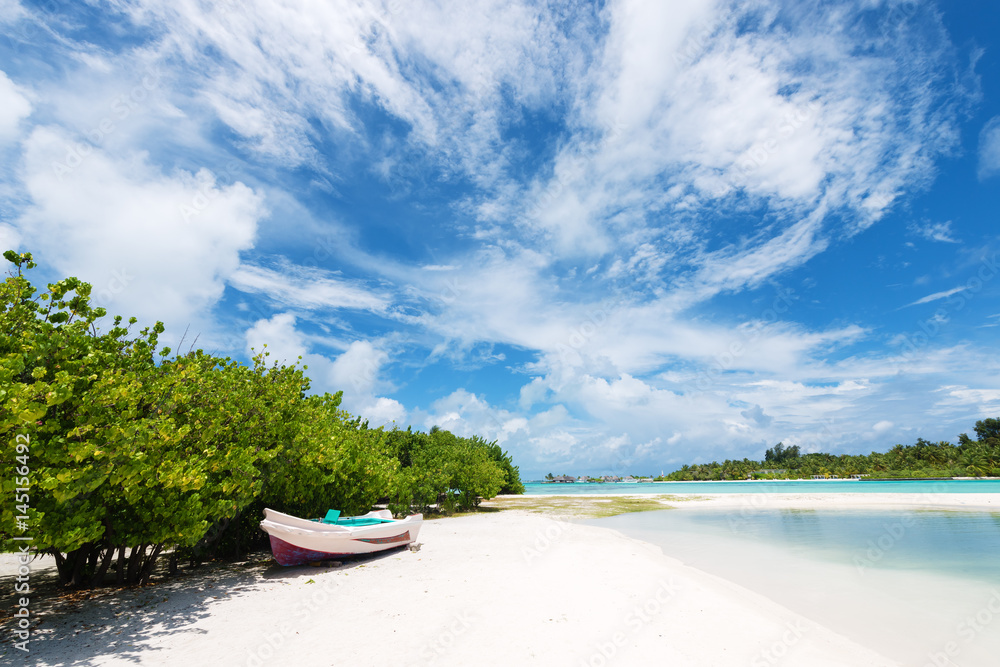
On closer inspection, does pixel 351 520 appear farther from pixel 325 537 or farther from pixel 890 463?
pixel 890 463

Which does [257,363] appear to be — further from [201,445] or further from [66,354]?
[66,354]

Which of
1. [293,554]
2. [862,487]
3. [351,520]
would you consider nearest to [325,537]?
[293,554]

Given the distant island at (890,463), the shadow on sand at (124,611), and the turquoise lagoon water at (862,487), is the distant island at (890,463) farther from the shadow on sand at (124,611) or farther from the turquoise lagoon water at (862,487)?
the shadow on sand at (124,611)

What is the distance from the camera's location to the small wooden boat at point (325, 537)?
12025mm

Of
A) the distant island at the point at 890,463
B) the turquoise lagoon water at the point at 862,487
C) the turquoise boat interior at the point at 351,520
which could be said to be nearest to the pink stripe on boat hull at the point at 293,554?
the turquoise boat interior at the point at 351,520

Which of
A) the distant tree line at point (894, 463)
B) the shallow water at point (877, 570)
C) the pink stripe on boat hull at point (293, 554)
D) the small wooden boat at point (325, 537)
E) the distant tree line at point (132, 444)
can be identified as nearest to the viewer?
the distant tree line at point (132, 444)

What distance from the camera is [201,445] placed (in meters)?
9.64

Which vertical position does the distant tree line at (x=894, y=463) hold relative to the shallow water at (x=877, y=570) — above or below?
above

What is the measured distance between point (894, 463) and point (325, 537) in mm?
118790

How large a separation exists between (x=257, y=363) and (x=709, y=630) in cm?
1464

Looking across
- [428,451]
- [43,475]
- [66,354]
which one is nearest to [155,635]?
[43,475]

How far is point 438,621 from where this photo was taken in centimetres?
839

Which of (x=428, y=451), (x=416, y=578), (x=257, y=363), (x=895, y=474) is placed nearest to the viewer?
(x=416, y=578)

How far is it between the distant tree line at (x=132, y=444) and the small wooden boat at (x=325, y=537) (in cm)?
131
